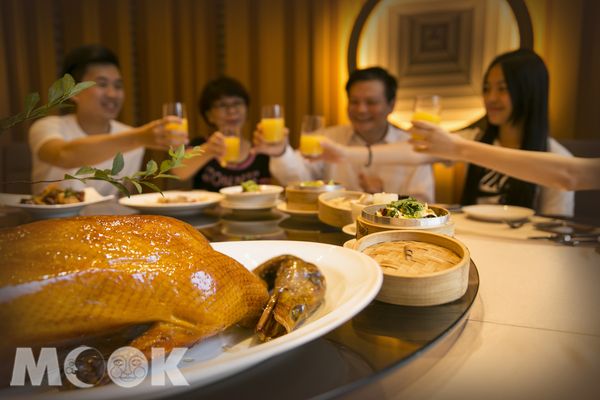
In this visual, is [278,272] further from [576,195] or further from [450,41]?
[450,41]

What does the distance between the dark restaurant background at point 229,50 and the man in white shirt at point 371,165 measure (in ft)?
2.44

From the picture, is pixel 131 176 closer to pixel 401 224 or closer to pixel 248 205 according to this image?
pixel 401 224

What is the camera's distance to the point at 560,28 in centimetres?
342

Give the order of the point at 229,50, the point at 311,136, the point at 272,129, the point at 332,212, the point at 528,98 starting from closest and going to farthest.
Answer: the point at 332,212 < the point at 528,98 < the point at 311,136 < the point at 272,129 < the point at 229,50

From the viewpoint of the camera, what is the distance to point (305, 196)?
5.42 feet

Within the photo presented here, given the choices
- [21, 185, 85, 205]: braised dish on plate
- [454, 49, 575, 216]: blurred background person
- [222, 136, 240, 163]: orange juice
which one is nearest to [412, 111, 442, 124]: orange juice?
[454, 49, 575, 216]: blurred background person

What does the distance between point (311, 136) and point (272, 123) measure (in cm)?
25

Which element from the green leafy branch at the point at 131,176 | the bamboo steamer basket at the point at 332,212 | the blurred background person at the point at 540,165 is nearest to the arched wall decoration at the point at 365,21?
the blurred background person at the point at 540,165

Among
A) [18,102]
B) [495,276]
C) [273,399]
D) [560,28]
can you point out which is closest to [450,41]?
[560,28]

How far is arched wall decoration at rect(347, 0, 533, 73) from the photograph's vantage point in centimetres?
351

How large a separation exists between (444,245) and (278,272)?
1.09 ft

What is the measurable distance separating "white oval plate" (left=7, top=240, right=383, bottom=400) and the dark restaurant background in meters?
3.25

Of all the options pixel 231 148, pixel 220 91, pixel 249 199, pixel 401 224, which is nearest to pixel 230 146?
pixel 231 148
